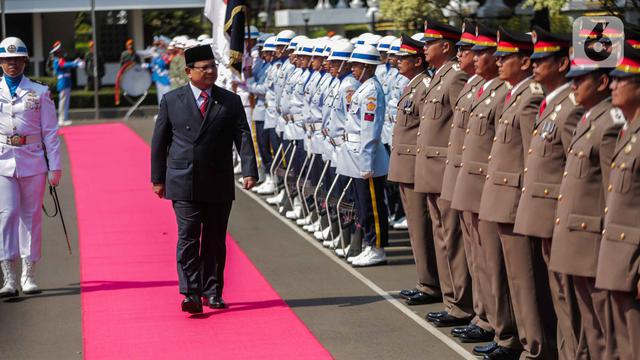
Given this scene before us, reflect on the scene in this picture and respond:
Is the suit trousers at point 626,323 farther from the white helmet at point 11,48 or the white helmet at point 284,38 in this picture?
the white helmet at point 284,38

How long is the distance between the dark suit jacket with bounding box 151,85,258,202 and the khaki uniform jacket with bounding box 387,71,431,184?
125 centimetres

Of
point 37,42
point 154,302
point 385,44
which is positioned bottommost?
point 37,42

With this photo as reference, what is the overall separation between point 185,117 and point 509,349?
3.35 m

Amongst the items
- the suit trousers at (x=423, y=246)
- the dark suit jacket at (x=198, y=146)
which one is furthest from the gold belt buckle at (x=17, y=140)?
the suit trousers at (x=423, y=246)

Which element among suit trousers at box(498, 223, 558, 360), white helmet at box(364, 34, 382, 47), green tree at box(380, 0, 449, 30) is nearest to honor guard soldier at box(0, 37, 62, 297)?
white helmet at box(364, 34, 382, 47)

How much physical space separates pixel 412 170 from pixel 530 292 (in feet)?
9.13

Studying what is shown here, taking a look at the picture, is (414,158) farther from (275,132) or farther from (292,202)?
(275,132)

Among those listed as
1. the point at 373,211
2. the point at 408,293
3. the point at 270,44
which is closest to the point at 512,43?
the point at 408,293

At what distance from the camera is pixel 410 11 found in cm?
2959

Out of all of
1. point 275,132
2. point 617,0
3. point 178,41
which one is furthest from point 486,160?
point 617,0

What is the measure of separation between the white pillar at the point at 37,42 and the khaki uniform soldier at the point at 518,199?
3730 cm

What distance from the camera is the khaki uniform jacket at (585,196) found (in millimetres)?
7020

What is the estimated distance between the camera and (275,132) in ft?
57.4

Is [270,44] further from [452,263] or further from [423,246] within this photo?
[452,263]
